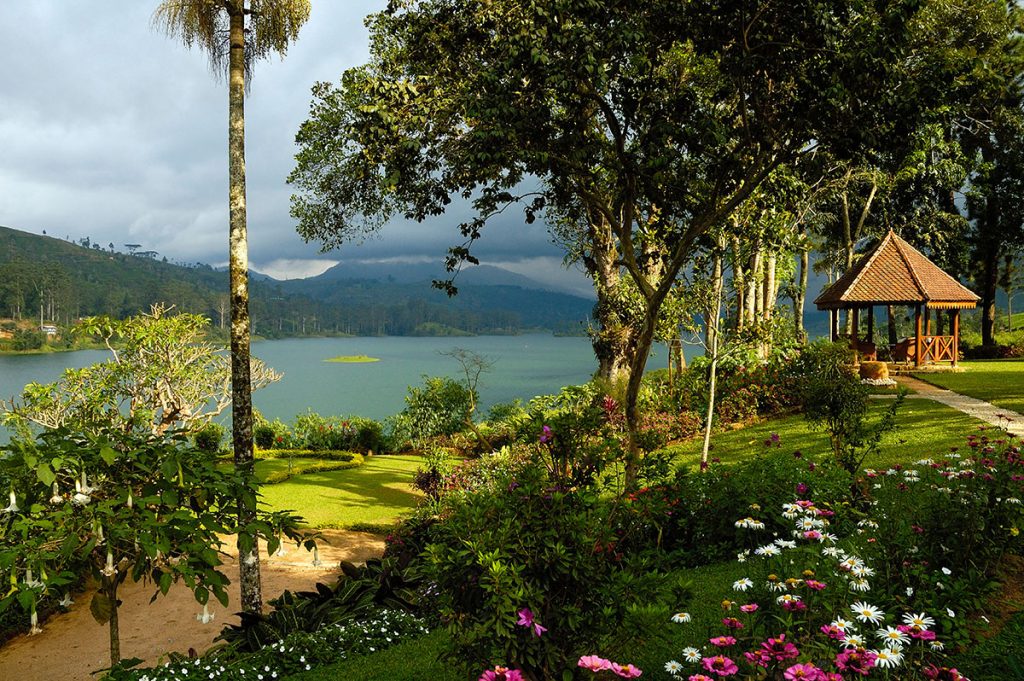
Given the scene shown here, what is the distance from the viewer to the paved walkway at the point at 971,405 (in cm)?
1098

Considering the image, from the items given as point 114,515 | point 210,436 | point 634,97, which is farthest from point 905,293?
point 210,436

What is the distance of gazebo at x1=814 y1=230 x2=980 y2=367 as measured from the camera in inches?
752

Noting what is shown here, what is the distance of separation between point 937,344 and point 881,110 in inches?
659

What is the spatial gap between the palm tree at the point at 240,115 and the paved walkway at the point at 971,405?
10512 mm

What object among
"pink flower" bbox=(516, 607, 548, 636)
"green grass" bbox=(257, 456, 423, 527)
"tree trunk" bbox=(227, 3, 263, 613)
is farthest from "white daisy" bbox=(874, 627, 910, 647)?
"green grass" bbox=(257, 456, 423, 527)

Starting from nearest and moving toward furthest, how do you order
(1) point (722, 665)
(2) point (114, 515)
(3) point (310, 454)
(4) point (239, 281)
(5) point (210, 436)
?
(1) point (722, 665) < (2) point (114, 515) < (4) point (239, 281) < (3) point (310, 454) < (5) point (210, 436)

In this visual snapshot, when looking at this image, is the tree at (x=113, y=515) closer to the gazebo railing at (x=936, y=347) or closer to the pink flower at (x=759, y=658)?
the pink flower at (x=759, y=658)

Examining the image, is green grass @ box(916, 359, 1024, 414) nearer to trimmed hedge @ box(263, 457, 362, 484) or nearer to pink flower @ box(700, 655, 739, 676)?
pink flower @ box(700, 655, 739, 676)

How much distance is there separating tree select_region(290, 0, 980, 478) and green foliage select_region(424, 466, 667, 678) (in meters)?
3.21

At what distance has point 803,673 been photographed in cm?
249

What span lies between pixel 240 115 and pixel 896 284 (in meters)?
19.1

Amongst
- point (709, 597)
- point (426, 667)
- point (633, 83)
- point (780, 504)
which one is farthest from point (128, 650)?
point (633, 83)

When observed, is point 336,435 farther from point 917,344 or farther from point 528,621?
point 528,621

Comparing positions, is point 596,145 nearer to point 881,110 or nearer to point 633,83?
point 633,83
